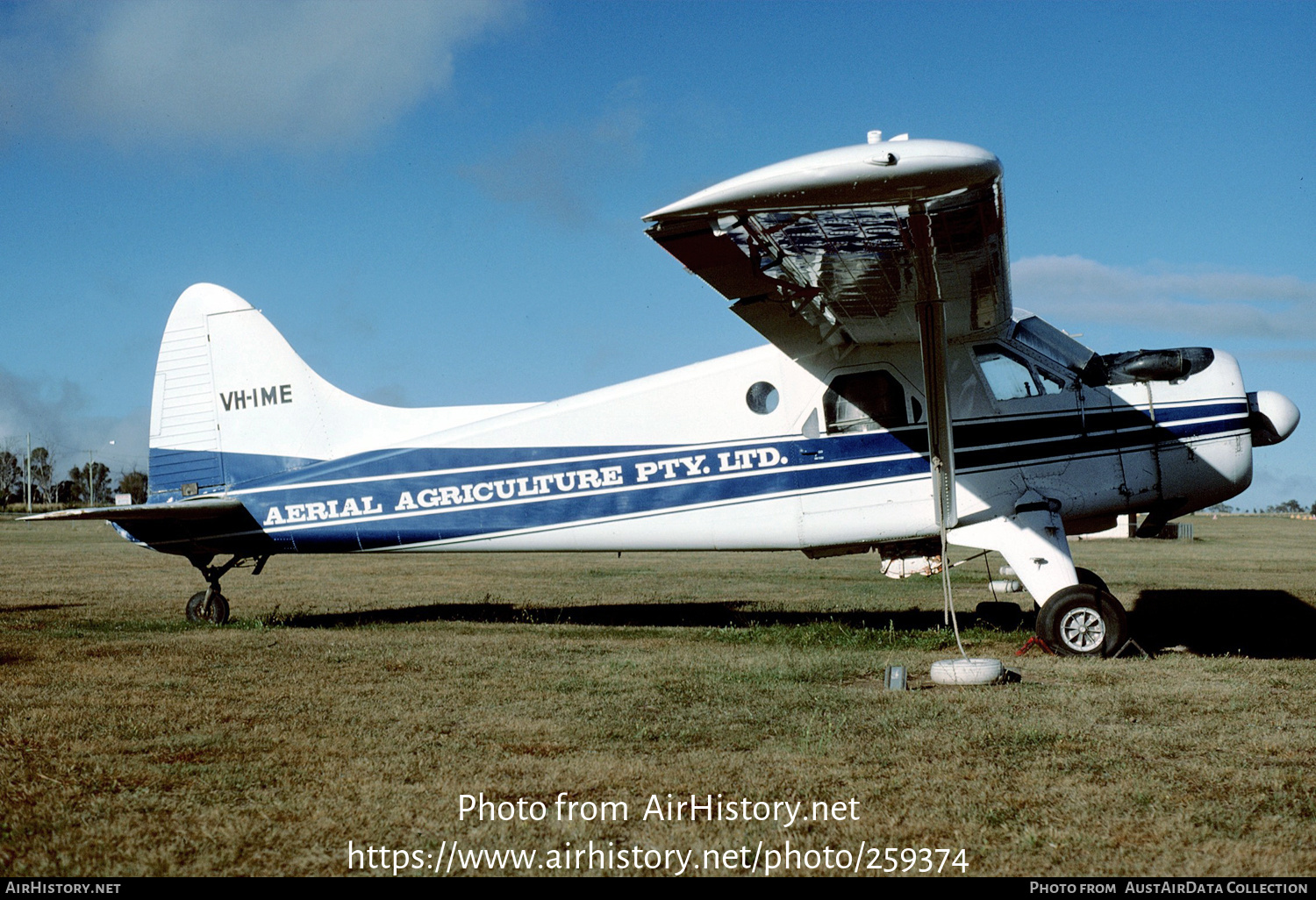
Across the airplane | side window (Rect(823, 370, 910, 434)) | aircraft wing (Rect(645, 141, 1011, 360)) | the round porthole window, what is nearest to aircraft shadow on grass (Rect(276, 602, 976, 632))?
the airplane

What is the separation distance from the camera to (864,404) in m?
8.16

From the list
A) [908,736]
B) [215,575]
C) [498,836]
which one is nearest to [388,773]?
[498,836]

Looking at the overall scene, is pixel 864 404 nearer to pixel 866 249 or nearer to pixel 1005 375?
pixel 1005 375

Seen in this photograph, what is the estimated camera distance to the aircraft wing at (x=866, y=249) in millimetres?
4777

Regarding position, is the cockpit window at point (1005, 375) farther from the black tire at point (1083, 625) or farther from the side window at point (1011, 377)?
the black tire at point (1083, 625)

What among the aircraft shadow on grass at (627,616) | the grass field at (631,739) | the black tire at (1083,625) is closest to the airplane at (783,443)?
the black tire at (1083,625)

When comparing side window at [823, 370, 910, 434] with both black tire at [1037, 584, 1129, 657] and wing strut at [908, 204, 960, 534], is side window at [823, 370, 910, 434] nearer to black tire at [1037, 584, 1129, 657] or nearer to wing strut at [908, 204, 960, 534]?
wing strut at [908, 204, 960, 534]

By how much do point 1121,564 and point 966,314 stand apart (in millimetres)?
14431

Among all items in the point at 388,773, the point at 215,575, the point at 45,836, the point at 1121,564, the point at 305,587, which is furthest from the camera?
the point at 1121,564

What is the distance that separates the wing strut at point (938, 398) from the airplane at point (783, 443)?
0.02 metres

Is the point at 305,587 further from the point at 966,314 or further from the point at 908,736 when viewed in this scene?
the point at 908,736

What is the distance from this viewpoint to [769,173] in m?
4.81

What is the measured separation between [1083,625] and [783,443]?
273 centimetres

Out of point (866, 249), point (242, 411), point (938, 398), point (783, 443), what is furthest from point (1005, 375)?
point (242, 411)
